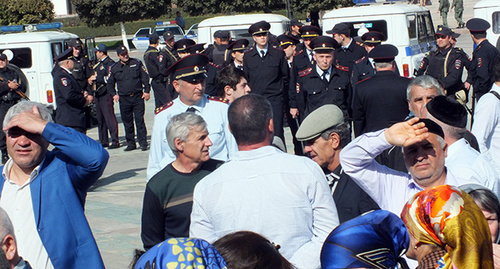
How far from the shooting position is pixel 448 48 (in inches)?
513

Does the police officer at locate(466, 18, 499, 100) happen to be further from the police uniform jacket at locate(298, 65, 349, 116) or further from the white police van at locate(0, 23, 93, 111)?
the white police van at locate(0, 23, 93, 111)

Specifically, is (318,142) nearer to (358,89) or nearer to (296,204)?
(296,204)

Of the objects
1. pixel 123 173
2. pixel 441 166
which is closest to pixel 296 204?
pixel 441 166

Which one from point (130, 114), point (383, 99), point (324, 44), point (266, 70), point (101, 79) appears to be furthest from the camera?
point (101, 79)

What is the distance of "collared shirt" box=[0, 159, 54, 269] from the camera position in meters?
4.04

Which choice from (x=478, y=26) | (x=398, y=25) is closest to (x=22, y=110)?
(x=478, y=26)

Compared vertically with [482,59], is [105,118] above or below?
below

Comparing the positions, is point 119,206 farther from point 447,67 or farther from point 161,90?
point 447,67

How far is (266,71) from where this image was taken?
1099 centimetres

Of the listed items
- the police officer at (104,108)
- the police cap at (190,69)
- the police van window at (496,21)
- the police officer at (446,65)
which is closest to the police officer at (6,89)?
the police officer at (104,108)

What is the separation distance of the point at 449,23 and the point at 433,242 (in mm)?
→ 38672

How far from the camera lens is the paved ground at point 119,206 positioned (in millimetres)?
7641

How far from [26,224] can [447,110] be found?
2.45m

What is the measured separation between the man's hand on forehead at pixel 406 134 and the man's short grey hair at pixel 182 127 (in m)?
1.57
